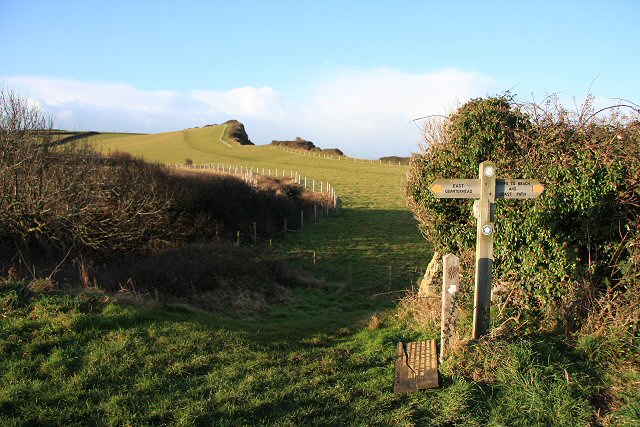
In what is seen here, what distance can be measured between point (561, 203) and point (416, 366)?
3.53 meters

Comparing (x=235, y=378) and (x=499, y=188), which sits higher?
(x=499, y=188)

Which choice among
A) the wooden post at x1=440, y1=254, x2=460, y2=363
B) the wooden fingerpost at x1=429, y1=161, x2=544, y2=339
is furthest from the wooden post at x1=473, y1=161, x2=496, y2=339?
the wooden post at x1=440, y1=254, x2=460, y2=363

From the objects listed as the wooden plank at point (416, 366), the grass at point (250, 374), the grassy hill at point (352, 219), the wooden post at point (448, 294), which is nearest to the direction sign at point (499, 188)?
the wooden post at point (448, 294)

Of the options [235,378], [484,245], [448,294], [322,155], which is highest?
[322,155]

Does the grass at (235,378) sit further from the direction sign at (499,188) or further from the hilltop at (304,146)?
the hilltop at (304,146)

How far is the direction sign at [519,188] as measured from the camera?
21.3 feet

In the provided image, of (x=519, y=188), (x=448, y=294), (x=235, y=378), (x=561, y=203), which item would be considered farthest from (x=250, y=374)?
(x=561, y=203)

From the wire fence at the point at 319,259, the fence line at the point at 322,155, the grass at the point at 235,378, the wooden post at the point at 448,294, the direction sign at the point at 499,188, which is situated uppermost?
the fence line at the point at 322,155

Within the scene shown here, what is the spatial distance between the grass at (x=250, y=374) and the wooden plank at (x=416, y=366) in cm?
15

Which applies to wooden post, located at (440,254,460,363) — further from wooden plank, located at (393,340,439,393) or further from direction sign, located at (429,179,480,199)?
direction sign, located at (429,179,480,199)

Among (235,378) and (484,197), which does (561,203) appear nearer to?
(484,197)

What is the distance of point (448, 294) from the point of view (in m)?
6.61

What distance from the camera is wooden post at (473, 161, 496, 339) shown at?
6504 mm

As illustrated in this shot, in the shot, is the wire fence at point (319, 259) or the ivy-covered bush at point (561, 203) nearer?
the ivy-covered bush at point (561, 203)
